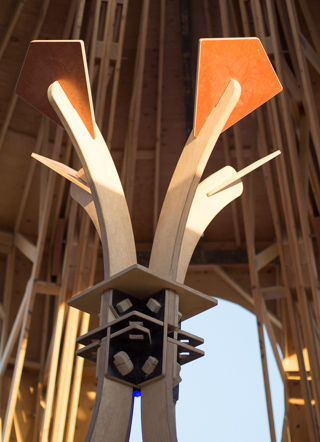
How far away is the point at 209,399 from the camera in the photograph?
22.4m

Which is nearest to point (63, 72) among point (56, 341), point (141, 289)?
point (141, 289)

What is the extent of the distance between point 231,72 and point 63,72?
163 centimetres

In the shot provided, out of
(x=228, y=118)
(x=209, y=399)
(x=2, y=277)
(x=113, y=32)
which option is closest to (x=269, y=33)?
(x=113, y=32)

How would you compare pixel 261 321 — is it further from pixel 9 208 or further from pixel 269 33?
pixel 9 208

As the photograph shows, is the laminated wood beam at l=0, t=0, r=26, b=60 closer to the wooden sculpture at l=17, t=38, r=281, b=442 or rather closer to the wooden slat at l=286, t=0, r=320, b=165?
the wooden slat at l=286, t=0, r=320, b=165

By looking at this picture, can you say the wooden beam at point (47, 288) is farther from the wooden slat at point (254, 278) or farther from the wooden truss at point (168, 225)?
the wooden slat at point (254, 278)

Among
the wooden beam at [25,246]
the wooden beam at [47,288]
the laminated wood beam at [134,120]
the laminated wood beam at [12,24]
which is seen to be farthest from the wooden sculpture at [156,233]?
the wooden beam at [25,246]

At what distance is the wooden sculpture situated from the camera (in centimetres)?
517

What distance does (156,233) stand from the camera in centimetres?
596

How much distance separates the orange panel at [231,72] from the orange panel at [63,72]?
108 centimetres

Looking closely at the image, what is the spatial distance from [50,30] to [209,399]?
1486 cm

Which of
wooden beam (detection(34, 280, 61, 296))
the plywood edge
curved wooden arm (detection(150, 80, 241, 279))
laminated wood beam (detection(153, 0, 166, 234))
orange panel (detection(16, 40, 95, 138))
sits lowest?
the plywood edge

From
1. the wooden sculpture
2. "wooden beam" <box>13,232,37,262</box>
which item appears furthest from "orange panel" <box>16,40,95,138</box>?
"wooden beam" <box>13,232,37,262</box>

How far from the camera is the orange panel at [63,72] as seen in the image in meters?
6.33
